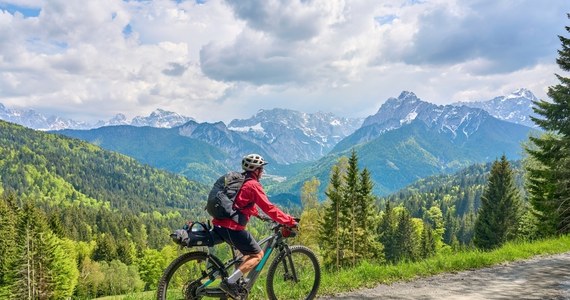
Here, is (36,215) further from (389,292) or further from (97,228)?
(97,228)

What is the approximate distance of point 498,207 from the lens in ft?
157

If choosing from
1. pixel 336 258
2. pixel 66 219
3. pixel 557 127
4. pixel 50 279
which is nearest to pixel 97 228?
pixel 66 219

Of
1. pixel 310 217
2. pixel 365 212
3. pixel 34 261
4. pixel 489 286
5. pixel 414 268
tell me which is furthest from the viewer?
pixel 310 217

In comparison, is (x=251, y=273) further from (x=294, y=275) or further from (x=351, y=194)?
(x=351, y=194)

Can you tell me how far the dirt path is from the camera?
29.9 feet

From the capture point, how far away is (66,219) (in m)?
132

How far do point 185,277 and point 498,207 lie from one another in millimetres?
49237

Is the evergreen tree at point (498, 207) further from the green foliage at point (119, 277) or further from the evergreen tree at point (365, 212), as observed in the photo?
the green foliage at point (119, 277)

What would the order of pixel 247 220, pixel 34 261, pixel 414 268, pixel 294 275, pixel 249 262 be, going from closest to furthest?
pixel 247 220 < pixel 249 262 < pixel 294 275 < pixel 414 268 < pixel 34 261

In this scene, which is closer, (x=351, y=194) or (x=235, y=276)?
(x=235, y=276)

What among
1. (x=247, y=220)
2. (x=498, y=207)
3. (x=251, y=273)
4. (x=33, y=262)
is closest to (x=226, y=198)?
(x=247, y=220)

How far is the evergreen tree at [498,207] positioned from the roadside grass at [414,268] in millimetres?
36440

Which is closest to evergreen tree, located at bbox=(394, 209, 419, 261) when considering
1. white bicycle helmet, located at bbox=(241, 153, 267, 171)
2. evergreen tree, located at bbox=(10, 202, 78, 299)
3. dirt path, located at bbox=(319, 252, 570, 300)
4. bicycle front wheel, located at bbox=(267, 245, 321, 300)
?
evergreen tree, located at bbox=(10, 202, 78, 299)

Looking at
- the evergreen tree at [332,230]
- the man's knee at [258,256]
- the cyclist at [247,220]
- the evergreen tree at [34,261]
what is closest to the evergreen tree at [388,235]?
the evergreen tree at [332,230]
